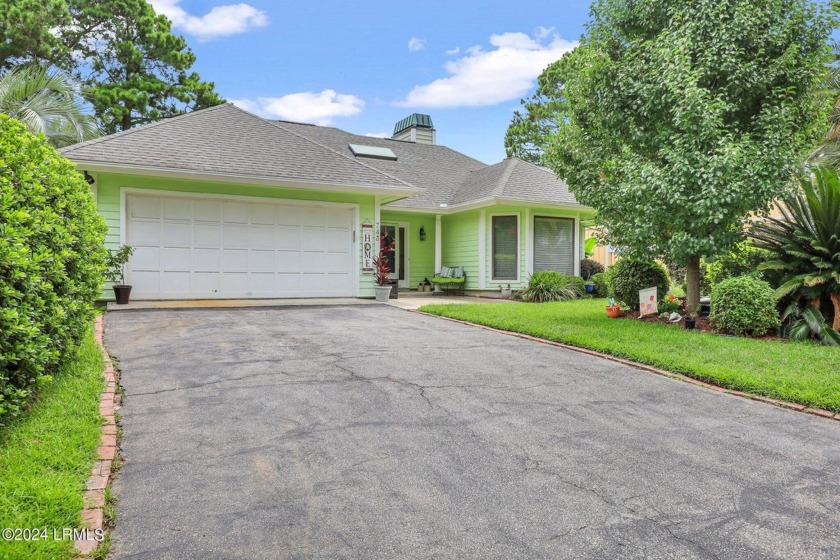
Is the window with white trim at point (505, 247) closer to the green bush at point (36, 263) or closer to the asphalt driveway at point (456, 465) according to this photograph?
the asphalt driveway at point (456, 465)

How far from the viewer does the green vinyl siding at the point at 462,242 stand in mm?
15219

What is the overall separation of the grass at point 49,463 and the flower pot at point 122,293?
6.56m

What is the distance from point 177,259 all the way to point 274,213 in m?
2.28

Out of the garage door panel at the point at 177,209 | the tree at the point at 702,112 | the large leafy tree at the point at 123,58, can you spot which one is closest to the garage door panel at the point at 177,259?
the garage door panel at the point at 177,209

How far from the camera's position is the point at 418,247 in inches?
659

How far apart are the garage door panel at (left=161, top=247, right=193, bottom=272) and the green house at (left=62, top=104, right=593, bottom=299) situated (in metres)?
0.02

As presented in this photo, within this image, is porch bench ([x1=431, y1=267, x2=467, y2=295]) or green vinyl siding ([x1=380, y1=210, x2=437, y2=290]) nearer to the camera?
porch bench ([x1=431, y1=267, x2=467, y2=295])

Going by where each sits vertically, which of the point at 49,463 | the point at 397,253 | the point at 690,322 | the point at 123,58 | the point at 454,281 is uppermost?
the point at 123,58

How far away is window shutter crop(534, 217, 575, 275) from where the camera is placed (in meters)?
14.6

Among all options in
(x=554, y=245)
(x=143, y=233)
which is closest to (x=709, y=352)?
(x=554, y=245)

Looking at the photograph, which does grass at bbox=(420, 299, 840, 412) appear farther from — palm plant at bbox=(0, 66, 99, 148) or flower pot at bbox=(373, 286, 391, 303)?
palm plant at bbox=(0, 66, 99, 148)

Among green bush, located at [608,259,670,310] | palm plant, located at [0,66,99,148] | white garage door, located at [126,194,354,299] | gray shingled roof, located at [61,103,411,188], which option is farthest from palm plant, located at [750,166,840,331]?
palm plant, located at [0,66,99,148]

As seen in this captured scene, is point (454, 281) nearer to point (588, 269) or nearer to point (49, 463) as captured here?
point (588, 269)

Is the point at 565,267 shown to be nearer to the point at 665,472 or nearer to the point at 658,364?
the point at 658,364
